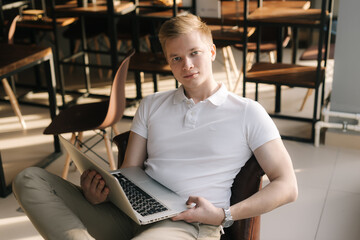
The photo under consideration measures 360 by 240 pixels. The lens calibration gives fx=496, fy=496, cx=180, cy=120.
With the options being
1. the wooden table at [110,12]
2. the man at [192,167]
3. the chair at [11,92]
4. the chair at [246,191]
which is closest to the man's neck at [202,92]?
the man at [192,167]

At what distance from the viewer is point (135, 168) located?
1907mm

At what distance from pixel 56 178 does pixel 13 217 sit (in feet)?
3.67

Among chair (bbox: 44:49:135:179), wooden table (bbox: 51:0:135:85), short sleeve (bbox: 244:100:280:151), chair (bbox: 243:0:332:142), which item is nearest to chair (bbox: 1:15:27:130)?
wooden table (bbox: 51:0:135:85)

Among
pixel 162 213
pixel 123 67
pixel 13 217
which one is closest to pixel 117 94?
pixel 123 67

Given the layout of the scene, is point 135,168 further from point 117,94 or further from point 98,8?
point 98,8

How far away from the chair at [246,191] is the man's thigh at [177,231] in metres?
0.15

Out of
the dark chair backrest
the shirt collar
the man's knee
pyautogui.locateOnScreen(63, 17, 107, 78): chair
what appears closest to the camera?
the man's knee

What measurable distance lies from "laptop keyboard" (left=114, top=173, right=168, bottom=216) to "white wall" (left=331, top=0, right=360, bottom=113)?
202cm

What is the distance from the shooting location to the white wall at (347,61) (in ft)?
10.4

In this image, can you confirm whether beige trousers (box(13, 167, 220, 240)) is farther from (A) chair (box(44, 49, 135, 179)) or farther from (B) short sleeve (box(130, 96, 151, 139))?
(A) chair (box(44, 49, 135, 179))

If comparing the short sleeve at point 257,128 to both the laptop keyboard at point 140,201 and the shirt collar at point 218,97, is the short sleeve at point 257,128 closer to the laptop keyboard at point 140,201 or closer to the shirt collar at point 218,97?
the shirt collar at point 218,97

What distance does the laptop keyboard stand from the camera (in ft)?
5.33

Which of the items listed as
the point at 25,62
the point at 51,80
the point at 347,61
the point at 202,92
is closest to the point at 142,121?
the point at 202,92

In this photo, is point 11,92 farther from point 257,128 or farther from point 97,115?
point 257,128
